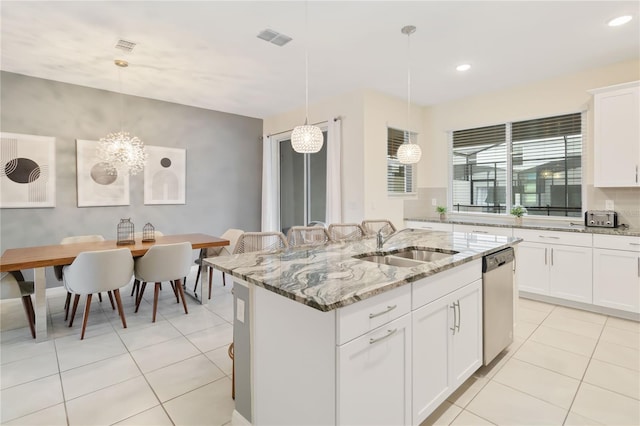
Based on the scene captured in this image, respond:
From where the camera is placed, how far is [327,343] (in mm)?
1289

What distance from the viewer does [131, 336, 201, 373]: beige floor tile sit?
2.48m

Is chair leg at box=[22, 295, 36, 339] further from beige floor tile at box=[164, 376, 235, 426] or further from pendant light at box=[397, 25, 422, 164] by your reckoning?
pendant light at box=[397, 25, 422, 164]

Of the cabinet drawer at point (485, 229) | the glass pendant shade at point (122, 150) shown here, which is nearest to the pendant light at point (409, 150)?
the cabinet drawer at point (485, 229)

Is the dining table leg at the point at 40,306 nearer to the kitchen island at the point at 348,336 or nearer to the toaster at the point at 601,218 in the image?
the kitchen island at the point at 348,336

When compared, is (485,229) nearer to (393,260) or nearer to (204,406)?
(393,260)

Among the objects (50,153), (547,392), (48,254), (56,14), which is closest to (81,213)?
(50,153)

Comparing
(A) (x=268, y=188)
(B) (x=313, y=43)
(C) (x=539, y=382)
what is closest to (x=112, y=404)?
(C) (x=539, y=382)

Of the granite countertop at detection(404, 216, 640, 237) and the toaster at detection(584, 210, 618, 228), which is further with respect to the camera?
the toaster at detection(584, 210, 618, 228)

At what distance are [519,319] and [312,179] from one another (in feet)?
11.6

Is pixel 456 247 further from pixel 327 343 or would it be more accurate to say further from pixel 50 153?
pixel 50 153

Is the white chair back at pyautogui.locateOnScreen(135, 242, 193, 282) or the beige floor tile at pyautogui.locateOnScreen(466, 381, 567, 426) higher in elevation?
the white chair back at pyautogui.locateOnScreen(135, 242, 193, 282)

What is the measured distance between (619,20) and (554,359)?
2.96 m

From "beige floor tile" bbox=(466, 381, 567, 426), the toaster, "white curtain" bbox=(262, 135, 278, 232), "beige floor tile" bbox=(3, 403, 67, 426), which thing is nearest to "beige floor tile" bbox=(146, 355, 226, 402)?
"beige floor tile" bbox=(3, 403, 67, 426)

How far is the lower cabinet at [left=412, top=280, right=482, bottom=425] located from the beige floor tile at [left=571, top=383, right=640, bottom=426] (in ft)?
1.97
